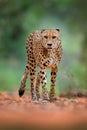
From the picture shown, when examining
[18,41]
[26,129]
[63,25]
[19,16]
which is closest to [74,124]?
[26,129]

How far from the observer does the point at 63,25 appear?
35.1 meters

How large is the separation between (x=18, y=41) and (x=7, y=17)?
5534 millimetres

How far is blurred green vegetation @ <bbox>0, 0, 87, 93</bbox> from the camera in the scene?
26406 millimetres

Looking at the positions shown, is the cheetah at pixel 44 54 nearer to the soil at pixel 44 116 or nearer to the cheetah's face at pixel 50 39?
the cheetah's face at pixel 50 39

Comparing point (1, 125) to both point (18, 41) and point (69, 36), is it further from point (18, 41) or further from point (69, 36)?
point (69, 36)

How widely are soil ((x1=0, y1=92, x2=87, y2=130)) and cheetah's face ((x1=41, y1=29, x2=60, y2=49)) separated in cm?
105

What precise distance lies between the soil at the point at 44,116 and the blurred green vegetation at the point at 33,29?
992 centimetres

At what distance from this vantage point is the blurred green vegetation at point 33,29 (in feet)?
86.6

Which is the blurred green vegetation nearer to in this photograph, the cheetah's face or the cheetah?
the cheetah

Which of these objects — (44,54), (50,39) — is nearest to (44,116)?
(50,39)

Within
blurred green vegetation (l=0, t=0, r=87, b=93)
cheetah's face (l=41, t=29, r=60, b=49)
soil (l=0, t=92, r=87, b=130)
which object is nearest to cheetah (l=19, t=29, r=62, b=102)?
cheetah's face (l=41, t=29, r=60, b=49)

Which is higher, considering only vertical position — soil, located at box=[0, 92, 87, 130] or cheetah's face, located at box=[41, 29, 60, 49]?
cheetah's face, located at box=[41, 29, 60, 49]

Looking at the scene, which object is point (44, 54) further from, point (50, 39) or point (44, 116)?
point (44, 116)

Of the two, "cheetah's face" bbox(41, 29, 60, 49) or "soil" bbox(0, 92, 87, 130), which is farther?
"cheetah's face" bbox(41, 29, 60, 49)
